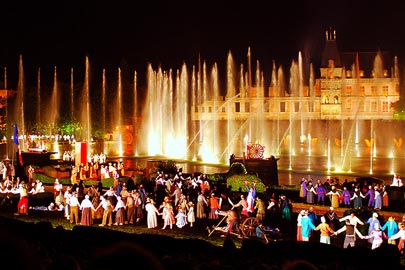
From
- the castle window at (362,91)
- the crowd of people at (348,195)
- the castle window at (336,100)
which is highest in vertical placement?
the castle window at (362,91)

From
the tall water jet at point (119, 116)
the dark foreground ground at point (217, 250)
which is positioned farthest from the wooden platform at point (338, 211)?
the tall water jet at point (119, 116)

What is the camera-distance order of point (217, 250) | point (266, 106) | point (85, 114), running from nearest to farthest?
point (217, 250)
point (85, 114)
point (266, 106)

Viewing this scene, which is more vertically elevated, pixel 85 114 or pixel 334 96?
pixel 334 96

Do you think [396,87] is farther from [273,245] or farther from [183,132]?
[273,245]

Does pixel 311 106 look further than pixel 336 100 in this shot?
No

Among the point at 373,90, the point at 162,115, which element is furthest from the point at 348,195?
the point at 373,90

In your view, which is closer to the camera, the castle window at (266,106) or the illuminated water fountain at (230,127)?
the illuminated water fountain at (230,127)

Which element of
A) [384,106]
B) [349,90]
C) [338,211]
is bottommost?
[338,211]

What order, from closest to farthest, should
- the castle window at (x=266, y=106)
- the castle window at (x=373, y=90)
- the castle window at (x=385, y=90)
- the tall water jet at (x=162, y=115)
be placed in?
the tall water jet at (x=162, y=115) → the castle window at (x=266, y=106) → the castle window at (x=385, y=90) → the castle window at (x=373, y=90)

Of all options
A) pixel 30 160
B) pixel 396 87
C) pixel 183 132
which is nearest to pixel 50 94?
pixel 183 132

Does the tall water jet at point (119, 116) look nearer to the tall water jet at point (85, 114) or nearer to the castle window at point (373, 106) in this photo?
the tall water jet at point (85, 114)

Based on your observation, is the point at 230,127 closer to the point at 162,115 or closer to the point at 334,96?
the point at 162,115

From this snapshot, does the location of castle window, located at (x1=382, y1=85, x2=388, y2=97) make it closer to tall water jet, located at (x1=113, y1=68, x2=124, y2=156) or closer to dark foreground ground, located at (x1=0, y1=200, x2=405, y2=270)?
tall water jet, located at (x1=113, y1=68, x2=124, y2=156)

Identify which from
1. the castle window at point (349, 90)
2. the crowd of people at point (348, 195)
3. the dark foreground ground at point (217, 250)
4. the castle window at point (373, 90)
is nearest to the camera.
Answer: the dark foreground ground at point (217, 250)
